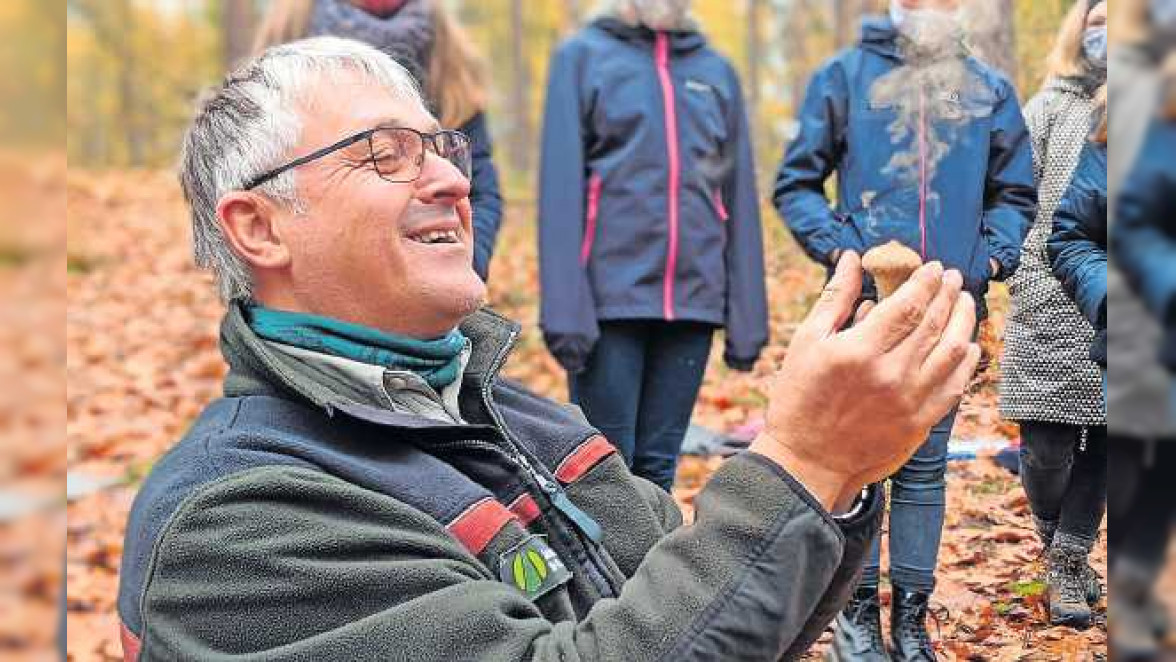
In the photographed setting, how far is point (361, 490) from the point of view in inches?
59.6

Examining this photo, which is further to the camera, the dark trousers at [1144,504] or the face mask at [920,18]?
the face mask at [920,18]

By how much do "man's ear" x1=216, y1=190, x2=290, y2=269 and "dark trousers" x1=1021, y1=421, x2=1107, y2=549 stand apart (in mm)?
1320

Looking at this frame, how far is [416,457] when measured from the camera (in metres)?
1.65

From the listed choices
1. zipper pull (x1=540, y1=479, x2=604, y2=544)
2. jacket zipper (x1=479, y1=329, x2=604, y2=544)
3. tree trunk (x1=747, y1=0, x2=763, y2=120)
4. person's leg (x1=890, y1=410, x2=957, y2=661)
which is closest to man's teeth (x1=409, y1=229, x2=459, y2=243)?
jacket zipper (x1=479, y1=329, x2=604, y2=544)

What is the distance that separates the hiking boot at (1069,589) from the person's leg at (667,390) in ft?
5.82

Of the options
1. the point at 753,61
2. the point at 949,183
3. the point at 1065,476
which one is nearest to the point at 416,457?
the point at 949,183

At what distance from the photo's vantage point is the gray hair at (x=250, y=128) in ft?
6.33

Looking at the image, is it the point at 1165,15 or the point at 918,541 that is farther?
the point at 918,541

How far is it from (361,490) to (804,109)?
1.72m

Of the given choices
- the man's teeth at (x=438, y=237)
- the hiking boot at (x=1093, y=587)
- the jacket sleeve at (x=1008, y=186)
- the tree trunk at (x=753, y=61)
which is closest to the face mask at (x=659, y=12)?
the jacket sleeve at (x=1008, y=186)

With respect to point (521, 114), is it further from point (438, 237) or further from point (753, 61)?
point (438, 237)

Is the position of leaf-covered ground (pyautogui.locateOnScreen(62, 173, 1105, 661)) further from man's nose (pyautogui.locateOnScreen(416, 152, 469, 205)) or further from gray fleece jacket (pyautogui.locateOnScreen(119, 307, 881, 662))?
man's nose (pyautogui.locateOnScreen(416, 152, 469, 205))

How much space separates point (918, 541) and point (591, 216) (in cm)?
176

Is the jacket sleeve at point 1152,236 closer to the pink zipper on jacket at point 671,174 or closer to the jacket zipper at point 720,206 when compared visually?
the pink zipper on jacket at point 671,174
